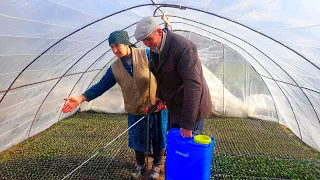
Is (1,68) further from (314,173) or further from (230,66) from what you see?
(230,66)

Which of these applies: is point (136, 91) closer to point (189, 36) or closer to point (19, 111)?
point (19, 111)

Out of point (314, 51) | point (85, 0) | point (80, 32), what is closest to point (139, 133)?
point (85, 0)

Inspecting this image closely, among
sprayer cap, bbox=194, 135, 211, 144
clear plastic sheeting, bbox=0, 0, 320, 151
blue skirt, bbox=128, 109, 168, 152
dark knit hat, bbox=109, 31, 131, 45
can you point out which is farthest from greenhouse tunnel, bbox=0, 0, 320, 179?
sprayer cap, bbox=194, 135, 211, 144

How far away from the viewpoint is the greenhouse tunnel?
3.60 m

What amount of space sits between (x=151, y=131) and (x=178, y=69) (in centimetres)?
128

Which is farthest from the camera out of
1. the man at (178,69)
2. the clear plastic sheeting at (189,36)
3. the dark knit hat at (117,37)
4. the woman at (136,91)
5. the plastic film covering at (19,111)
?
the plastic film covering at (19,111)

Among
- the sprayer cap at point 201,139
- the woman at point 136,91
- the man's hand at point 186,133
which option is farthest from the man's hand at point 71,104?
the sprayer cap at point 201,139

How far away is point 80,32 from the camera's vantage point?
190 inches

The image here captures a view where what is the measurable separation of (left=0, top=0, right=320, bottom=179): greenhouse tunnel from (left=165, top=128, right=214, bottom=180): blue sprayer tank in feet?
6.72

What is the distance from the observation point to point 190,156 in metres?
2.55

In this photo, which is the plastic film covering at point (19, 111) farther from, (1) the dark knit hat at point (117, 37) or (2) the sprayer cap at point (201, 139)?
(2) the sprayer cap at point (201, 139)

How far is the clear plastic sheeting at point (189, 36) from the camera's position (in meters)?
3.60

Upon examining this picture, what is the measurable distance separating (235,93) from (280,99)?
1.38m

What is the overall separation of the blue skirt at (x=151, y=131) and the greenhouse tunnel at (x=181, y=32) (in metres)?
1.43
